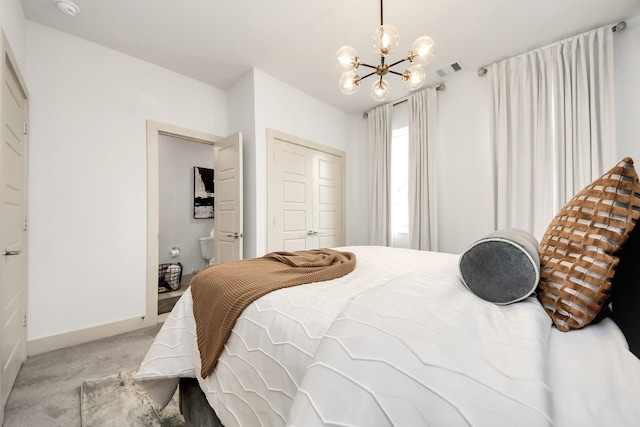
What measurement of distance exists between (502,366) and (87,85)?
11.9 ft

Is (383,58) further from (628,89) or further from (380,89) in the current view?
(628,89)

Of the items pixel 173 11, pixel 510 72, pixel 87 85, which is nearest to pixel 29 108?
pixel 87 85

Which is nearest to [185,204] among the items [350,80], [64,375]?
[64,375]

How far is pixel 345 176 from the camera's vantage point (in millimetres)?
4293

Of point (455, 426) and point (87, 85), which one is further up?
point (87, 85)

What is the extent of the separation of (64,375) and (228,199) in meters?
2.04

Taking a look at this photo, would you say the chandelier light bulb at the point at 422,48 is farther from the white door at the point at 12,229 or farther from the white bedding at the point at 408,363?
the white door at the point at 12,229

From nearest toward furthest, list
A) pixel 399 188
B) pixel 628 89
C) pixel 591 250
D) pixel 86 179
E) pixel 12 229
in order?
1. pixel 591 250
2. pixel 12 229
3. pixel 628 89
4. pixel 86 179
5. pixel 399 188

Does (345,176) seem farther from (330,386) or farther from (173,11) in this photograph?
(330,386)

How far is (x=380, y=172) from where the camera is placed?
3941mm

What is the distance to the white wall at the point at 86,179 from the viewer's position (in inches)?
89.1

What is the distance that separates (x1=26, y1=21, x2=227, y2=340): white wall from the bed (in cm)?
227

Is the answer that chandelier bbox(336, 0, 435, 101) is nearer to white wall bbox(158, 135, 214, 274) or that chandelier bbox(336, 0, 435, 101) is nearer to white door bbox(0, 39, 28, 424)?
white door bbox(0, 39, 28, 424)

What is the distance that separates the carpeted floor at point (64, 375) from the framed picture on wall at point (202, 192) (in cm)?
292
